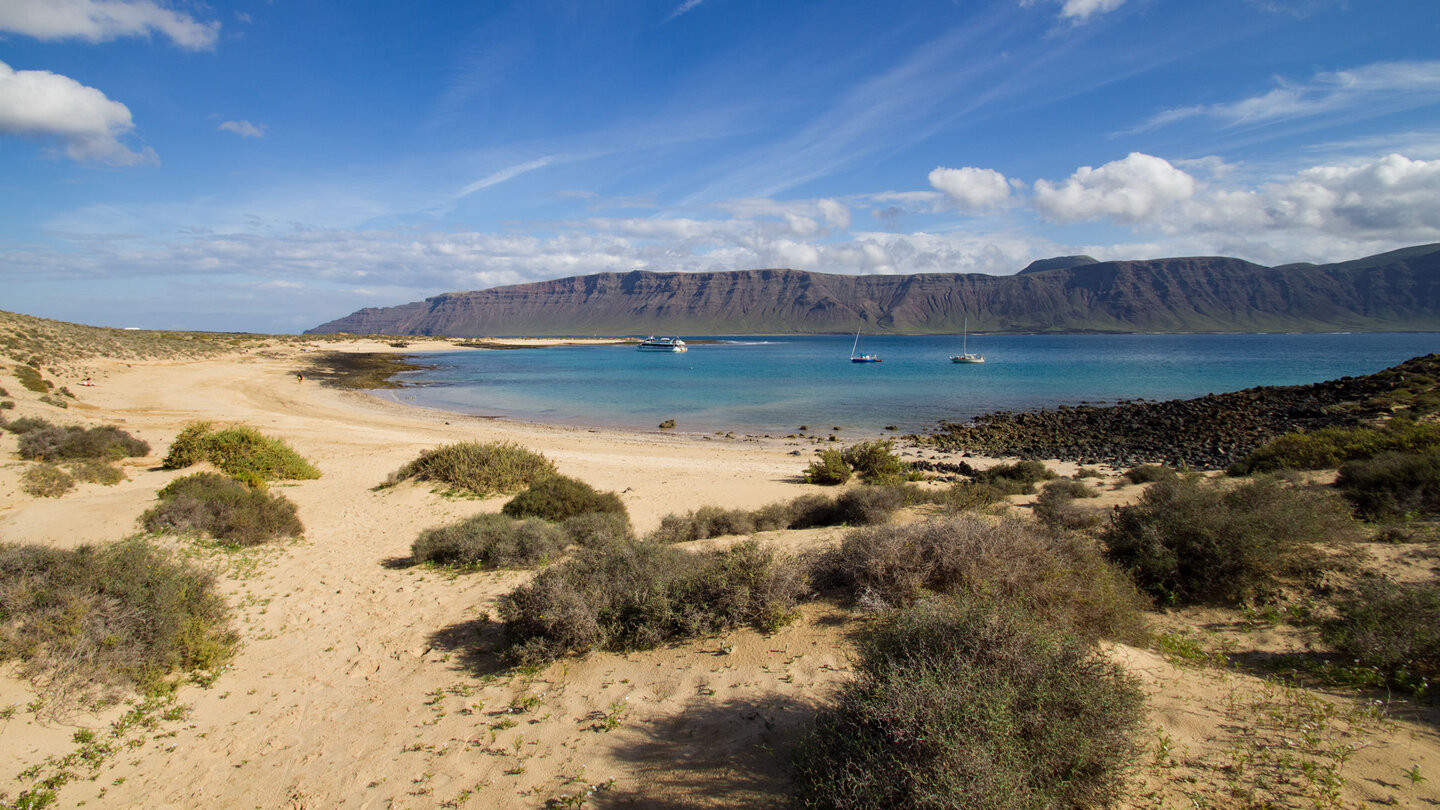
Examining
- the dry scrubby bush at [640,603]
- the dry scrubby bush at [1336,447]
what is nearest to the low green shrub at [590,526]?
the dry scrubby bush at [640,603]

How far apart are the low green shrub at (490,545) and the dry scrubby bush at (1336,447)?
13664 mm

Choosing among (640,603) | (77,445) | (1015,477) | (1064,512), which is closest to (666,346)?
(77,445)

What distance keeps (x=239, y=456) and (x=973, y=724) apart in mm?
17394

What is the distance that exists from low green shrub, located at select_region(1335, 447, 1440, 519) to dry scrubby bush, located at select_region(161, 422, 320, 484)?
20.6m

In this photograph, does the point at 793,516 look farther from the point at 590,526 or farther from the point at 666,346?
the point at 666,346

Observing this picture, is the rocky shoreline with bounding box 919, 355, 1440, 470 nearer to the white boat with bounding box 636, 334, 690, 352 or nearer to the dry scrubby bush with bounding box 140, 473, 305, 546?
the dry scrubby bush with bounding box 140, 473, 305, 546

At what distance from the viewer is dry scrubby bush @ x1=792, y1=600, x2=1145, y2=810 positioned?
2.98 m

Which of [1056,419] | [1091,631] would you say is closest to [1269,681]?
[1091,631]

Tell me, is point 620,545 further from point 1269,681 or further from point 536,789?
point 1269,681

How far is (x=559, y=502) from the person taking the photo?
11.3 meters

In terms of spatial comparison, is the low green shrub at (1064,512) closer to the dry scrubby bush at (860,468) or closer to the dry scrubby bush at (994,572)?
the dry scrubby bush at (994,572)

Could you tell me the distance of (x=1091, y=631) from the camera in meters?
5.39

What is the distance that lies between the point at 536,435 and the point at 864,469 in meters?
15.7

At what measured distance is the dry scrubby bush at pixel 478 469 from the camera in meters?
13.9
